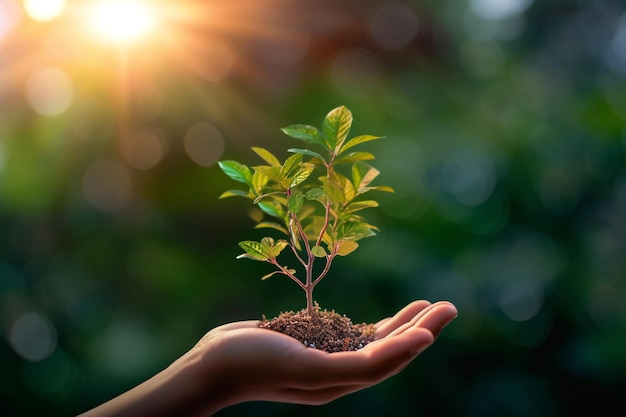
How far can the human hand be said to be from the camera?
120cm

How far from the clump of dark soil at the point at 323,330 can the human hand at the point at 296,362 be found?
4.2 inches

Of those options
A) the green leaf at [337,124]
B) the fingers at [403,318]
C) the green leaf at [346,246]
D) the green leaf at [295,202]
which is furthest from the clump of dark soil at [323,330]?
the green leaf at [337,124]

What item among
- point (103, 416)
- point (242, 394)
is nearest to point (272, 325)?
point (242, 394)

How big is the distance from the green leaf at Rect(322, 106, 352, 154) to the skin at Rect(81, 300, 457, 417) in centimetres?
47

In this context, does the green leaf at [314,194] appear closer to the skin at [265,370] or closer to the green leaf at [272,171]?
the green leaf at [272,171]

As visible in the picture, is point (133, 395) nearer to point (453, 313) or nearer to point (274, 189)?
point (274, 189)

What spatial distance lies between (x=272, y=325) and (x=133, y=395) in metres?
0.37

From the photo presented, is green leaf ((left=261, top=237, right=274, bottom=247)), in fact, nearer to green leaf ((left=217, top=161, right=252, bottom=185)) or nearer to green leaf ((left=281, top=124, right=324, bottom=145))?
green leaf ((left=217, top=161, right=252, bottom=185))

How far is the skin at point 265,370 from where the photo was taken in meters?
1.20

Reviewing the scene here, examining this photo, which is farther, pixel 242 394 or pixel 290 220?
pixel 290 220

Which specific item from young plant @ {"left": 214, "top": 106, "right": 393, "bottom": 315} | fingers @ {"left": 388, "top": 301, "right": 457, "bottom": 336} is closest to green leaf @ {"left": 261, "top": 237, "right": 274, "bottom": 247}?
young plant @ {"left": 214, "top": 106, "right": 393, "bottom": 315}

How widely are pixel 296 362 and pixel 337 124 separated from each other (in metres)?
0.57

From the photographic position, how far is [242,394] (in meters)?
1.40

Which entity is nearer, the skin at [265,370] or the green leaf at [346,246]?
the skin at [265,370]
